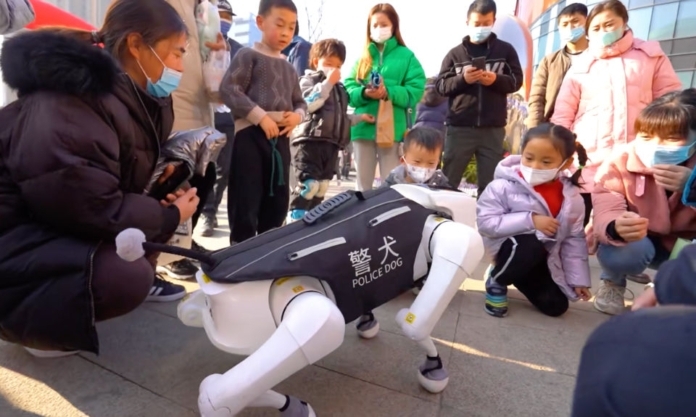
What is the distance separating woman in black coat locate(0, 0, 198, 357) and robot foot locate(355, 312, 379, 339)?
78 centimetres

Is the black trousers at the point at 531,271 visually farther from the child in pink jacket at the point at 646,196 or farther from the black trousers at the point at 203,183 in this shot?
the black trousers at the point at 203,183

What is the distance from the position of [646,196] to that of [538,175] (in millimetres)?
519

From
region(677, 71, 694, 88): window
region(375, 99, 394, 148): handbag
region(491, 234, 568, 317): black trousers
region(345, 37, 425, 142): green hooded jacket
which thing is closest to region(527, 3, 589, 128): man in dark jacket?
region(345, 37, 425, 142): green hooded jacket

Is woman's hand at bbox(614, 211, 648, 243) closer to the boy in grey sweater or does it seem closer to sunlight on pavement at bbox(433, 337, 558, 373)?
sunlight on pavement at bbox(433, 337, 558, 373)

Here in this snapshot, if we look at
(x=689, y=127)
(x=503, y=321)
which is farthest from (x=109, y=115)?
(x=689, y=127)

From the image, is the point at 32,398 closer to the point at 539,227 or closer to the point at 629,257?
the point at 539,227

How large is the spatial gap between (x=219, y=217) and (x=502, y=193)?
276 centimetres

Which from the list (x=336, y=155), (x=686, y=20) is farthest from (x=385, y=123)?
(x=686, y=20)

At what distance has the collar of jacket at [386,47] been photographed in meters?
3.13

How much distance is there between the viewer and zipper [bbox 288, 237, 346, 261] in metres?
1.13

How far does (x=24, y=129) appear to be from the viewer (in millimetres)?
1210

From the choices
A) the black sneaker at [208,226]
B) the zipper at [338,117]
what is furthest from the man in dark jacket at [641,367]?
the black sneaker at [208,226]

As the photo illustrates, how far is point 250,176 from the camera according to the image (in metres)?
2.34

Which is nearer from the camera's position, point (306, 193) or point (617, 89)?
point (617, 89)
